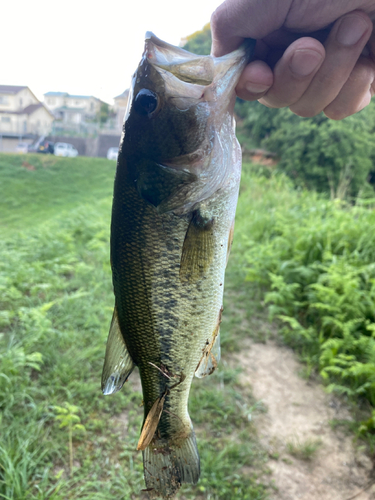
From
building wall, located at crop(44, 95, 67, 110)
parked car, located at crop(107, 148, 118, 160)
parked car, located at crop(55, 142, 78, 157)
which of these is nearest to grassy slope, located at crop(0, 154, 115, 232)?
parked car, located at crop(107, 148, 118, 160)

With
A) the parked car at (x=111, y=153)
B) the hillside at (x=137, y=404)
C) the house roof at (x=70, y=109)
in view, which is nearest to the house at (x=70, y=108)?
the house roof at (x=70, y=109)

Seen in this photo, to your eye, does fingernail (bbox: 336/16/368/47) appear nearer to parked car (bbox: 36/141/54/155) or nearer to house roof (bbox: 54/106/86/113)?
parked car (bbox: 36/141/54/155)

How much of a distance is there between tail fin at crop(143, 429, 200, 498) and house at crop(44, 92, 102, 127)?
28814mm

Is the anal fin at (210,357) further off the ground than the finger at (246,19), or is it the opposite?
the finger at (246,19)

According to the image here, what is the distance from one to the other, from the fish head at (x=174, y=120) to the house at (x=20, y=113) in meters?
17.9

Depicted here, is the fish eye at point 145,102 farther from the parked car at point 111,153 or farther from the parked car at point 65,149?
the parked car at point 65,149

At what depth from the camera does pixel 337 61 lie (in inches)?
54.5

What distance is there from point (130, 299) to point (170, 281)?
6.1 inches

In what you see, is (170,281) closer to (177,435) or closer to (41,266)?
(177,435)

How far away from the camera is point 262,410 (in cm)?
288

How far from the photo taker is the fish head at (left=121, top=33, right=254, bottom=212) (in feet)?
3.55

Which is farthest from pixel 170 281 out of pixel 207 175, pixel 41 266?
pixel 41 266

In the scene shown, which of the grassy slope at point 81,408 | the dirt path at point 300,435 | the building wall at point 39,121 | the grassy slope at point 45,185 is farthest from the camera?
the building wall at point 39,121

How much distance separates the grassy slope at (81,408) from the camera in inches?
85.4
